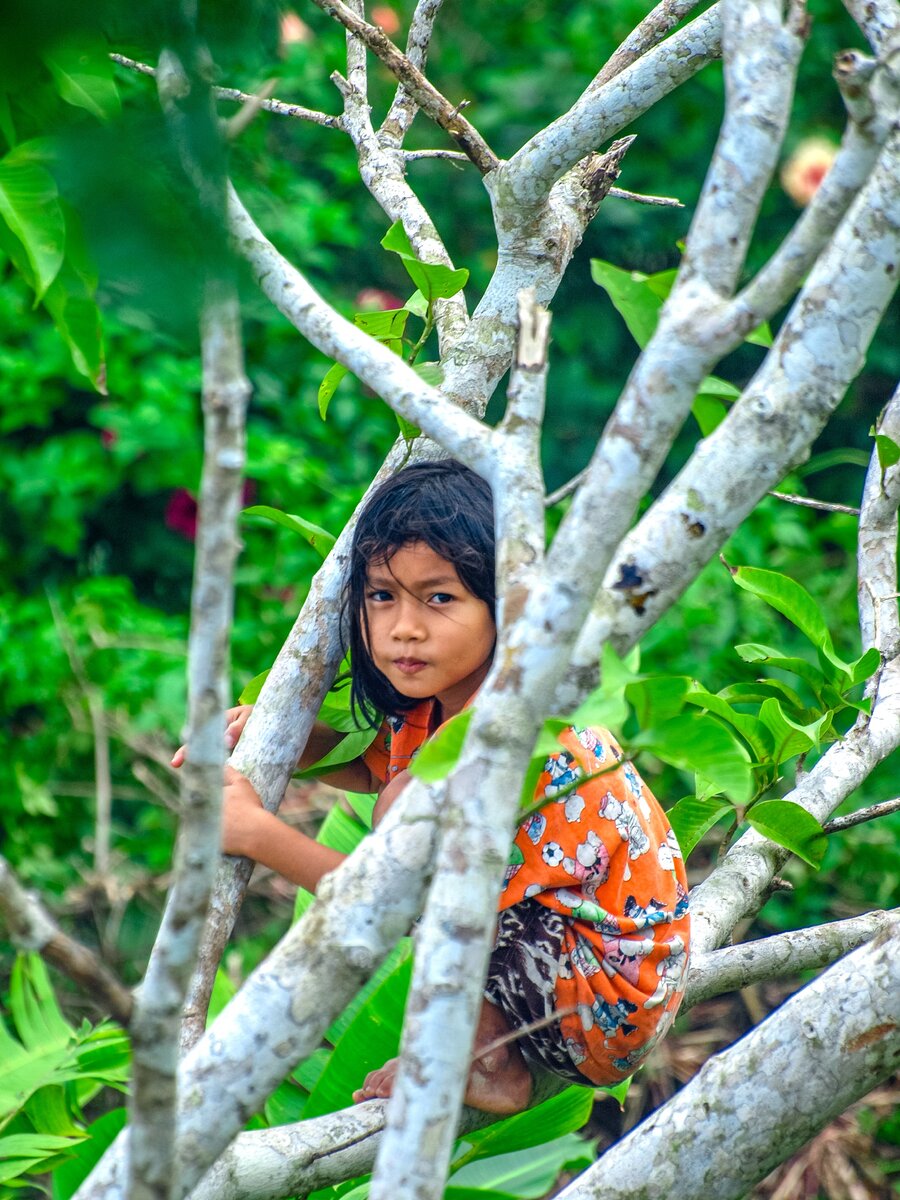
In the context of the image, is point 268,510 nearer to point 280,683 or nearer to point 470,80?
point 280,683

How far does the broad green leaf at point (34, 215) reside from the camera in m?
1.03

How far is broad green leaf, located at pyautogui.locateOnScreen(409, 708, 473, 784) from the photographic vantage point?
78 centimetres

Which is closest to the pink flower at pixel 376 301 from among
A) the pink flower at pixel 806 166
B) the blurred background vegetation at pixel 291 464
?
the blurred background vegetation at pixel 291 464

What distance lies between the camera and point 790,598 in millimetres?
1477

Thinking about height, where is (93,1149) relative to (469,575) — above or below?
below

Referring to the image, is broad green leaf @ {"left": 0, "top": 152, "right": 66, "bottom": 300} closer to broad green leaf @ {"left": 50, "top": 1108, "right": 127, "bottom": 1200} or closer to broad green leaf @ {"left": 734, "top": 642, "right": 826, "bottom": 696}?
broad green leaf @ {"left": 734, "top": 642, "right": 826, "bottom": 696}

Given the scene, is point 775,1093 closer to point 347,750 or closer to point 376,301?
point 347,750

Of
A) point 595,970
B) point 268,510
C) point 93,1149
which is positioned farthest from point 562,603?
point 93,1149

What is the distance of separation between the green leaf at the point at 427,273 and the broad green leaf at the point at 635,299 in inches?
12.2

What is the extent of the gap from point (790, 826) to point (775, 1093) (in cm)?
37

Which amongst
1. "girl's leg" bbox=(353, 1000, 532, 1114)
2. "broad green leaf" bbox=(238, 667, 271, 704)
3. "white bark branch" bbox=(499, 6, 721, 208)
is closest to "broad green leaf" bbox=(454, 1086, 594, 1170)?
"girl's leg" bbox=(353, 1000, 532, 1114)

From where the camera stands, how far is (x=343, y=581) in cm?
130

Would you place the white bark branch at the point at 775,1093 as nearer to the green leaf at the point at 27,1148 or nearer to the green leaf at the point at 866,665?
the green leaf at the point at 866,665

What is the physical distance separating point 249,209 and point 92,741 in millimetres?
2180
